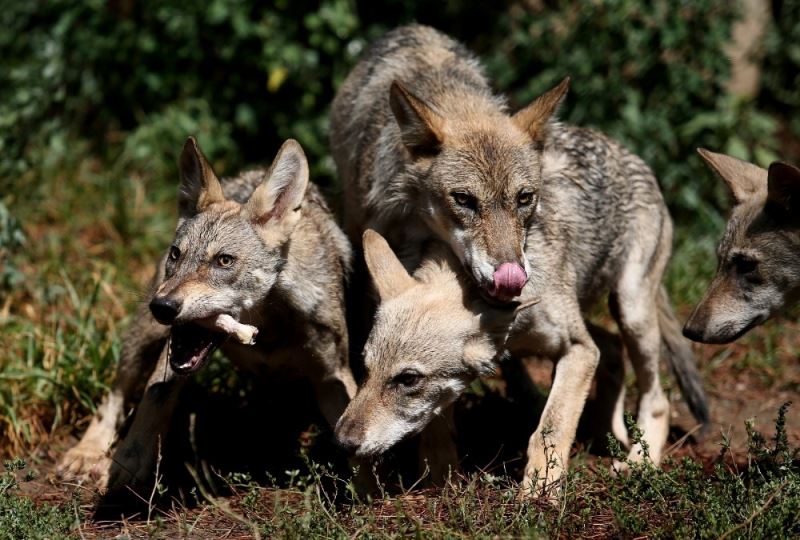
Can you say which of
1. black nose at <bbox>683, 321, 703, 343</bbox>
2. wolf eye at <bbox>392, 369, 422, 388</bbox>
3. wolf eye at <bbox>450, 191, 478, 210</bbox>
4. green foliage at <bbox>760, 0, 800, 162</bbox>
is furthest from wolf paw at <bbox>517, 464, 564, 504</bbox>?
green foliage at <bbox>760, 0, 800, 162</bbox>

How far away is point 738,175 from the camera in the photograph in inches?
241

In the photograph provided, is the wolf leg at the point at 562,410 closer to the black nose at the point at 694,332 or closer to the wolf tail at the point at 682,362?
the black nose at the point at 694,332

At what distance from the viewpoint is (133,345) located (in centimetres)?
618

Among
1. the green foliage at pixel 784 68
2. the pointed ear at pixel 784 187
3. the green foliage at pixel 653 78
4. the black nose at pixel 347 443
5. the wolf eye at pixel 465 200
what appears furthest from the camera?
the green foliage at pixel 784 68

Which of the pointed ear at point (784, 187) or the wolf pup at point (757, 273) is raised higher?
the pointed ear at point (784, 187)

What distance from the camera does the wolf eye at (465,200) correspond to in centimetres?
566

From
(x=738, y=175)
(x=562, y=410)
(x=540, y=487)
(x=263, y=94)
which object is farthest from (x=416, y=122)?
(x=263, y=94)

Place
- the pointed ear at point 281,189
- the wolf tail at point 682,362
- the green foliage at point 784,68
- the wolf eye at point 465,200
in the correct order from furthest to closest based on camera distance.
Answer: the green foliage at point 784,68
the wolf tail at point 682,362
the wolf eye at point 465,200
the pointed ear at point 281,189

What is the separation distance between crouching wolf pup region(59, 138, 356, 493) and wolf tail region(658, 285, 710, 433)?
7.86 ft

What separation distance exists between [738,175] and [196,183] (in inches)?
126

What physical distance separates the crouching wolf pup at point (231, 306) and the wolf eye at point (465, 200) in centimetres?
→ 85

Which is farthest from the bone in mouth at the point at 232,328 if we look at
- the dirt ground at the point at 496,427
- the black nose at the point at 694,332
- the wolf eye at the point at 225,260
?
the black nose at the point at 694,332

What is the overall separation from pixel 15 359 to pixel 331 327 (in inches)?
92.9

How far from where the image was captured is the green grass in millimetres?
4746
